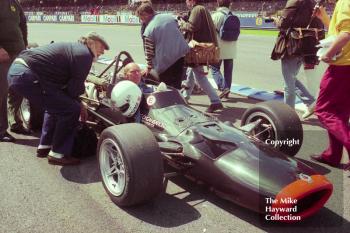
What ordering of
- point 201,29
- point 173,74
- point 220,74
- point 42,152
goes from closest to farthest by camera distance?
point 42,152, point 173,74, point 201,29, point 220,74

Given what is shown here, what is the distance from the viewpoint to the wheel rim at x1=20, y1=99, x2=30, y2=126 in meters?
5.86

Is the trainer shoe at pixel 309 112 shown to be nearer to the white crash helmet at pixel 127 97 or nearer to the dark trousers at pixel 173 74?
the dark trousers at pixel 173 74

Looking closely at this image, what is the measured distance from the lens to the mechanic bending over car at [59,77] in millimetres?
4348

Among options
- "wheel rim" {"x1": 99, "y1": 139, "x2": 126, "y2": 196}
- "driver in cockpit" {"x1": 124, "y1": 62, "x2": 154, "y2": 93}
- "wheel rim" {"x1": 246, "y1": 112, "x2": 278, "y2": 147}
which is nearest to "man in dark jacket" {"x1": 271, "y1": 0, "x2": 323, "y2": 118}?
"wheel rim" {"x1": 246, "y1": 112, "x2": 278, "y2": 147}

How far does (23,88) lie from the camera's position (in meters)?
4.46

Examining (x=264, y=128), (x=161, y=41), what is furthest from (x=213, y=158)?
(x=161, y=41)

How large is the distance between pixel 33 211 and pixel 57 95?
1.30 meters

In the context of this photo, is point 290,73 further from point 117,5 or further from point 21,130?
point 117,5

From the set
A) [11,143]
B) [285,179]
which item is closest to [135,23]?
[11,143]

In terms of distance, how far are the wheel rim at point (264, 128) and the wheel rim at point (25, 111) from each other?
307 cm

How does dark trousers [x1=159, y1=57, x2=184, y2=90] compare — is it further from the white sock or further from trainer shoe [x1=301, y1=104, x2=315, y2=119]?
trainer shoe [x1=301, y1=104, x2=315, y2=119]

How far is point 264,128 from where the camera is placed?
4590 millimetres

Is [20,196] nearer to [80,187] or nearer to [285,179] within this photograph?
[80,187]

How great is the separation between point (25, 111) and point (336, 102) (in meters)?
4.12
